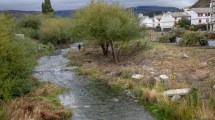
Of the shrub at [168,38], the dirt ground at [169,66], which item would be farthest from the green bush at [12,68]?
the shrub at [168,38]

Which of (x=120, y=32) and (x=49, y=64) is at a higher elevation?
(x=120, y=32)

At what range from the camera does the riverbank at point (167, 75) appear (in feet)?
64.5

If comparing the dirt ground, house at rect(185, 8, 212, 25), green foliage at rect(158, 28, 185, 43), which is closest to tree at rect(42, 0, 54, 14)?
house at rect(185, 8, 212, 25)

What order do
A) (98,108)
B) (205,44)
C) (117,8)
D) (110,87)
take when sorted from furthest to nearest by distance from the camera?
1. (205,44)
2. (117,8)
3. (110,87)
4. (98,108)

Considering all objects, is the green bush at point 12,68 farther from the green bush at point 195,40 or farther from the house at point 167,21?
the house at point 167,21

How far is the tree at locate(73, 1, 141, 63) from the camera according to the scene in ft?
138

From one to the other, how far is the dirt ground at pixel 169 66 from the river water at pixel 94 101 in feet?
11.1

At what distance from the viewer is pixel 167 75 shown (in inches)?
1217

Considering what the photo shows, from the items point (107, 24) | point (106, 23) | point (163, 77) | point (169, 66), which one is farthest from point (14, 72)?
point (106, 23)

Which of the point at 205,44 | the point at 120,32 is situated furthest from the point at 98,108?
the point at 205,44

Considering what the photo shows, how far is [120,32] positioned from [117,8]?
21.0 feet

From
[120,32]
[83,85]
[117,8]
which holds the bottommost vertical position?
[83,85]

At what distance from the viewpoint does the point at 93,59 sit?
49.8 m

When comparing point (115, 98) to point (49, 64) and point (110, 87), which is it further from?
point (49, 64)
